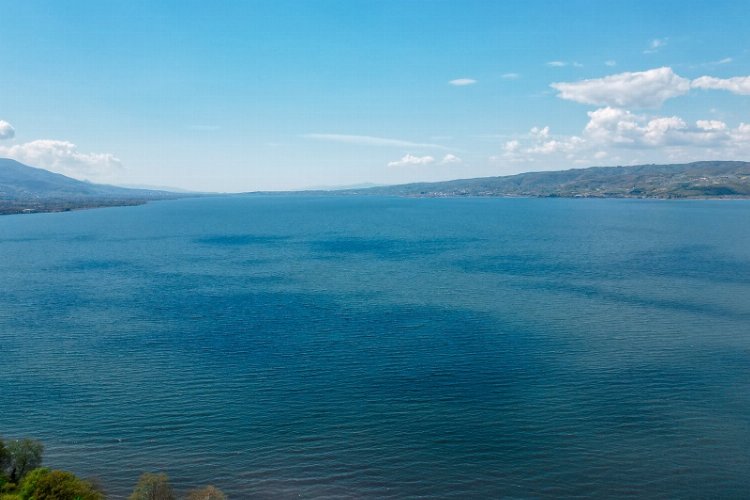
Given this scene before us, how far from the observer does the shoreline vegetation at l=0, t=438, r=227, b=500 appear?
24281 mm

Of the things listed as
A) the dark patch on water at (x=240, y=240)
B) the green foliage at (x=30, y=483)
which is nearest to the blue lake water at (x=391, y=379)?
the green foliage at (x=30, y=483)

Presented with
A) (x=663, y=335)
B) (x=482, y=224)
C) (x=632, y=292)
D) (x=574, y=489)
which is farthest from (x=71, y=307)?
(x=482, y=224)

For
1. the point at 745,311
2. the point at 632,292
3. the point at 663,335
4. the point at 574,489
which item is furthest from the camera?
the point at 632,292

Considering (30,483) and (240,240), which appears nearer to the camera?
(30,483)

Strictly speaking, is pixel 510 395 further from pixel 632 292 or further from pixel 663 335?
pixel 632 292

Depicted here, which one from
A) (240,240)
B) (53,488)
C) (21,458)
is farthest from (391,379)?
(240,240)

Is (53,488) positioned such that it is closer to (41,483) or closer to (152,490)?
(41,483)

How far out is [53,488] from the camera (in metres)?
24.3

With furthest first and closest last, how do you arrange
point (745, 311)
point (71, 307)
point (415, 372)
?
point (71, 307)
point (745, 311)
point (415, 372)

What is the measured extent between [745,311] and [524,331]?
30730mm

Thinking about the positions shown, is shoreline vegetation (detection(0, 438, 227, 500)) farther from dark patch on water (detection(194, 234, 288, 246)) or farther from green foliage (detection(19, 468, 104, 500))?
dark patch on water (detection(194, 234, 288, 246))

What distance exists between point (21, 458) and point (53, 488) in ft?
16.9

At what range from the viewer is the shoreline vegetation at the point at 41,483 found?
24281 mm

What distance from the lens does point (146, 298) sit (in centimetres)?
7556
